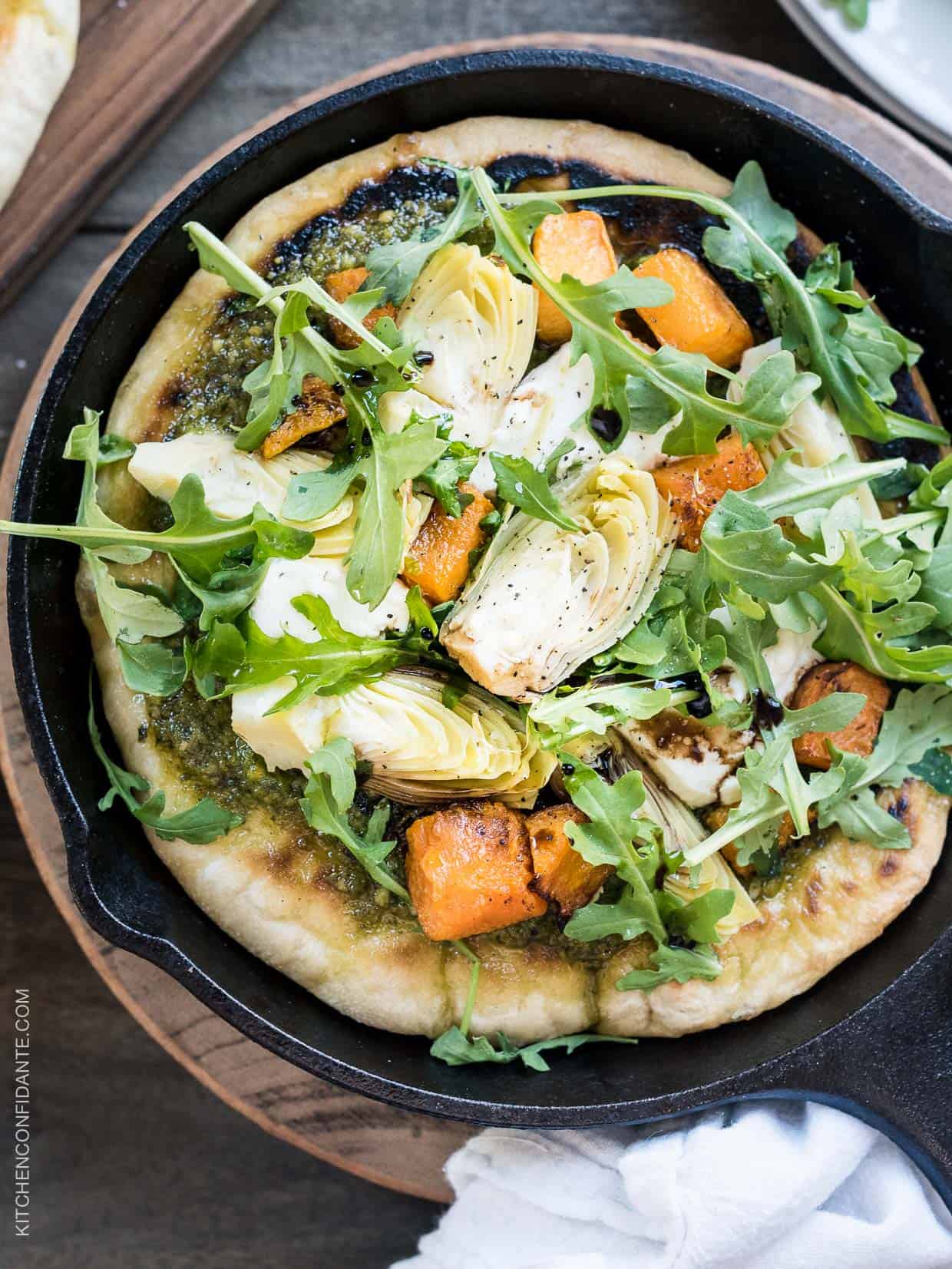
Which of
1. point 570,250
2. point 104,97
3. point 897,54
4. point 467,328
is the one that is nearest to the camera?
point 467,328

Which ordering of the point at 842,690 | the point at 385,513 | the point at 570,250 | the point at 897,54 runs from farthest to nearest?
the point at 897,54, the point at 842,690, the point at 570,250, the point at 385,513

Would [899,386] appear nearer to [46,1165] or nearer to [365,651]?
[365,651]

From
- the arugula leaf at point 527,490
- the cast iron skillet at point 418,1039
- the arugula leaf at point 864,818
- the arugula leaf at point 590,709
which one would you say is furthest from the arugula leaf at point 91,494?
the arugula leaf at point 864,818

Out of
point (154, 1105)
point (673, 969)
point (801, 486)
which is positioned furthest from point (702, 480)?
point (154, 1105)

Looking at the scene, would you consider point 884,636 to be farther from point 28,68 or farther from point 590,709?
point 28,68

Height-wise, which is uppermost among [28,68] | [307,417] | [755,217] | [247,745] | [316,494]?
[28,68]

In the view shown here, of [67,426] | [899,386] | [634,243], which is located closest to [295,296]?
[67,426]

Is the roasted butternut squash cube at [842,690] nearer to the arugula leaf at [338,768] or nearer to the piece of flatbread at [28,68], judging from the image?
the arugula leaf at [338,768]

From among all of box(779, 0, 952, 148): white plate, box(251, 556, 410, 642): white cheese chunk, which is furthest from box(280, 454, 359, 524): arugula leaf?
box(779, 0, 952, 148): white plate
